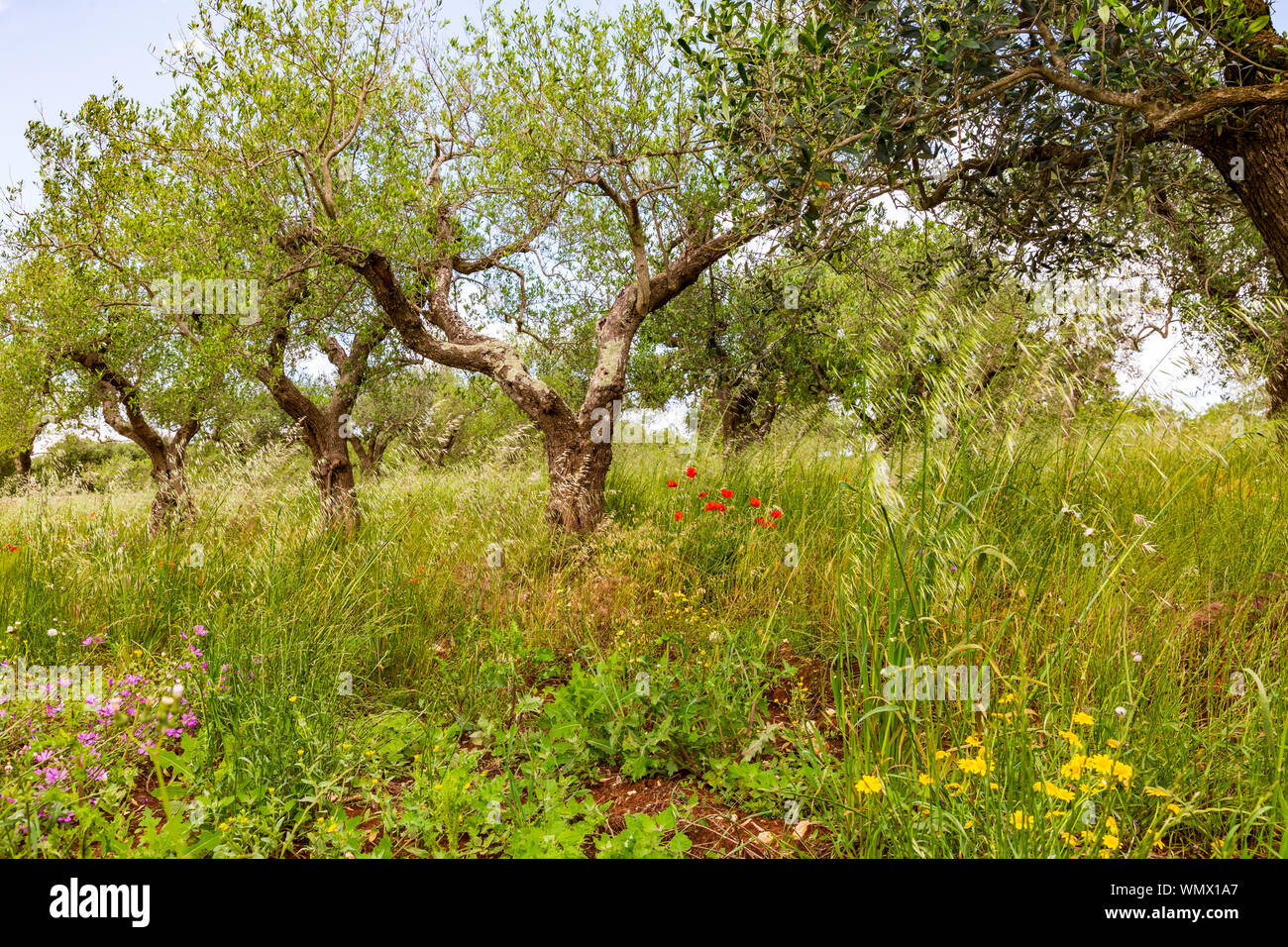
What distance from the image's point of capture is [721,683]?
289cm

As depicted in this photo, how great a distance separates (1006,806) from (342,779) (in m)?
2.44

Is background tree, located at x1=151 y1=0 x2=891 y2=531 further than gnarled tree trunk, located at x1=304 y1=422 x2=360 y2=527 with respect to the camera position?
No

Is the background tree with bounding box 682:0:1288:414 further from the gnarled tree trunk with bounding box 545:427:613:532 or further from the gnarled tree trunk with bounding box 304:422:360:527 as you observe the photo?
the gnarled tree trunk with bounding box 304:422:360:527

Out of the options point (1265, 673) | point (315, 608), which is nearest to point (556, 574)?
point (315, 608)

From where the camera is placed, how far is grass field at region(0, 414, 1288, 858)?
208 cm

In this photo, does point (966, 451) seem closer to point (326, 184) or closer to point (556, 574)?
point (556, 574)

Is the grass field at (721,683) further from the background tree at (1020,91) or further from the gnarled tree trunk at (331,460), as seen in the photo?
the gnarled tree trunk at (331,460)

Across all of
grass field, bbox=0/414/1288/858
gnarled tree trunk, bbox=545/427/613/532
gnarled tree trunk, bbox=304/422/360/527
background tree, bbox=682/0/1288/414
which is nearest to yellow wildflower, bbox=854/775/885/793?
grass field, bbox=0/414/1288/858

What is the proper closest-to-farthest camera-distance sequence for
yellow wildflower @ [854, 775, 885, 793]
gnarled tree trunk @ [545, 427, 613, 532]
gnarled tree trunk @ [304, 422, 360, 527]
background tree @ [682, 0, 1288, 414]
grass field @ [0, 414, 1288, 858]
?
yellow wildflower @ [854, 775, 885, 793] → grass field @ [0, 414, 1288, 858] → background tree @ [682, 0, 1288, 414] → gnarled tree trunk @ [545, 427, 613, 532] → gnarled tree trunk @ [304, 422, 360, 527]

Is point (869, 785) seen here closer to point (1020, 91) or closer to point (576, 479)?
point (576, 479)

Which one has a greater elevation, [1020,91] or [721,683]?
[1020,91]

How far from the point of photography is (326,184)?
5551 mm

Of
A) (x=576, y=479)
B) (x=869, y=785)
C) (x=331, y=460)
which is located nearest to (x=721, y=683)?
(x=869, y=785)

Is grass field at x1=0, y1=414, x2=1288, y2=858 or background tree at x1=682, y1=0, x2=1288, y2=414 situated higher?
background tree at x1=682, y1=0, x2=1288, y2=414
